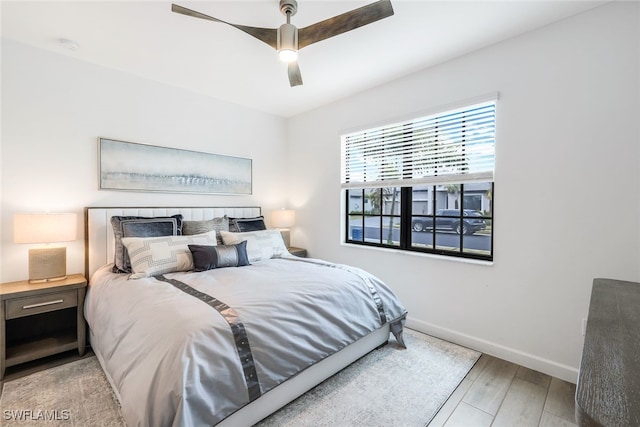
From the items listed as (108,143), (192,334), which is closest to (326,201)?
(108,143)

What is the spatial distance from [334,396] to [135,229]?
2190 millimetres

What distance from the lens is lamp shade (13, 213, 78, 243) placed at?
222cm

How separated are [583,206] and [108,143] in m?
4.04

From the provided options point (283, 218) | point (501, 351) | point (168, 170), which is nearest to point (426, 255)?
point (501, 351)

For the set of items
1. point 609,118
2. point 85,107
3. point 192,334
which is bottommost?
point 192,334

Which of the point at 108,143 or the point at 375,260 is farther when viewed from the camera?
the point at 375,260

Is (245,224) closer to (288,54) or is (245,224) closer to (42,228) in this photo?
(42,228)

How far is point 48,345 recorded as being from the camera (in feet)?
7.66

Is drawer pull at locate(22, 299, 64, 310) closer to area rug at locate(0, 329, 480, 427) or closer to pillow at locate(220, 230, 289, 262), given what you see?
area rug at locate(0, 329, 480, 427)

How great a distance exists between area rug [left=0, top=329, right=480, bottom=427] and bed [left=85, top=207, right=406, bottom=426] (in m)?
0.11

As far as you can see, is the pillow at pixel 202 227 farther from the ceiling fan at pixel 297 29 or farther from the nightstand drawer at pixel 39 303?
the ceiling fan at pixel 297 29

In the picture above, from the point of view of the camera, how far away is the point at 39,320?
2.55m

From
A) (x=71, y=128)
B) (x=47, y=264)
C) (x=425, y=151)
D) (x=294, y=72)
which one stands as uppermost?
(x=294, y=72)

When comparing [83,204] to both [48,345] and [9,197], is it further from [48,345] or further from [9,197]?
[48,345]
